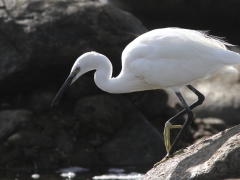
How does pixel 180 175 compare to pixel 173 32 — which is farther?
pixel 173 32

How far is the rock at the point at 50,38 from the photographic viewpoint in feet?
34.9

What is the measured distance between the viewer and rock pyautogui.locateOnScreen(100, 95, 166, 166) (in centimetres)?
1038

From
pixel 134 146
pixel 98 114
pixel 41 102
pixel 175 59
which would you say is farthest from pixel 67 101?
pixel 175 59

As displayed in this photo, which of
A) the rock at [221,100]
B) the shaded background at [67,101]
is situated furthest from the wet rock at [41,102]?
the rock at [221,100]

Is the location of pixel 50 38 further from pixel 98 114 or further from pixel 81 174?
pixel 81 174

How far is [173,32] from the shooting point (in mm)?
7207

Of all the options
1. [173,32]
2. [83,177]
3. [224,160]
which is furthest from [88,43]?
[224,160]

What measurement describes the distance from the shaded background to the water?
303 millimetres

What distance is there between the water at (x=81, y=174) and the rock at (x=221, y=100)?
12.0 ft

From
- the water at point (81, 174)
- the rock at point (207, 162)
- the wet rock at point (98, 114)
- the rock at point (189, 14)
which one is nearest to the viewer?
the rock at point (207, 162)

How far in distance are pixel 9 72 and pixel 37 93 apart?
74 centimetres

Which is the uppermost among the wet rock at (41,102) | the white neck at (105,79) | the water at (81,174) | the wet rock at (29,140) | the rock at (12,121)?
the white neck at (105,79)

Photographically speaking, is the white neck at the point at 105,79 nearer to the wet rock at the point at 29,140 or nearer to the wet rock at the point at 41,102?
the wet rock at the point at 29,140

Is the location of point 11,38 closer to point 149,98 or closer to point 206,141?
point 149,98
